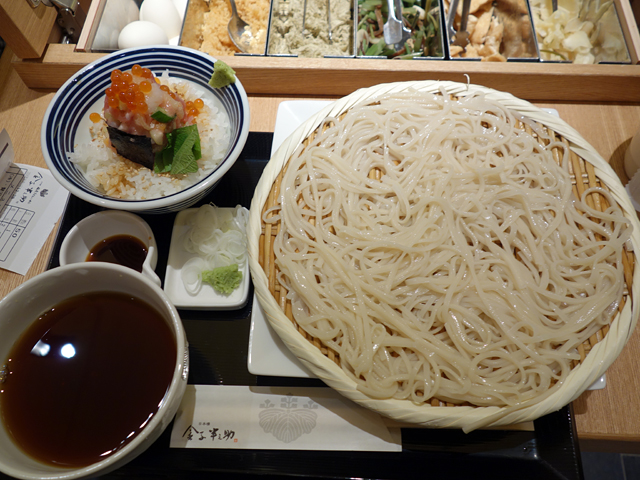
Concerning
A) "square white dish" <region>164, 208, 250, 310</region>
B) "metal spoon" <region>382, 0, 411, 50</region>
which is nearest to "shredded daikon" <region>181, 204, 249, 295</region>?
"square white dish" <region>164, 208, 250, 310</region>

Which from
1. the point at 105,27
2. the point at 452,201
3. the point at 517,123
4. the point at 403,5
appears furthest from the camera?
the point at 403,5

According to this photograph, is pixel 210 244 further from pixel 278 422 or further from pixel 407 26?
pixel 407 26

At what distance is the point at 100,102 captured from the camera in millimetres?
1647

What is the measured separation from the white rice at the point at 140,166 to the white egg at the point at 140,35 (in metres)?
0.58

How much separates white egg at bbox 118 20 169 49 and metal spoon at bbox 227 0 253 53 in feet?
1.22

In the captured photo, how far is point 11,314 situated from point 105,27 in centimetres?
159

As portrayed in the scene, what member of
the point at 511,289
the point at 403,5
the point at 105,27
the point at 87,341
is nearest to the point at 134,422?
the point at 87,341

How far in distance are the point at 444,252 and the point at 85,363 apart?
3.84ft

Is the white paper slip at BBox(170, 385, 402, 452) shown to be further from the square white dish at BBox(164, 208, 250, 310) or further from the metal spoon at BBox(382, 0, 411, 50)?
the metal spoon at BBox(382, 0, 411, 50)

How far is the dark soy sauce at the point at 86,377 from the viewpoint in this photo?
1077mm

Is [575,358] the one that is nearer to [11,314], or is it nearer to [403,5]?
[11,314]

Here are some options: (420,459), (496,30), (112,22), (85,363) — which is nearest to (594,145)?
(496,30)

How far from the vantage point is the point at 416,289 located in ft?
4.24

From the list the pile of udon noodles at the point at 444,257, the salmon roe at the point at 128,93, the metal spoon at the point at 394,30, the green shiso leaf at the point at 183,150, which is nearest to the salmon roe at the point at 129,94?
the salmon roe at the point at 128,93
